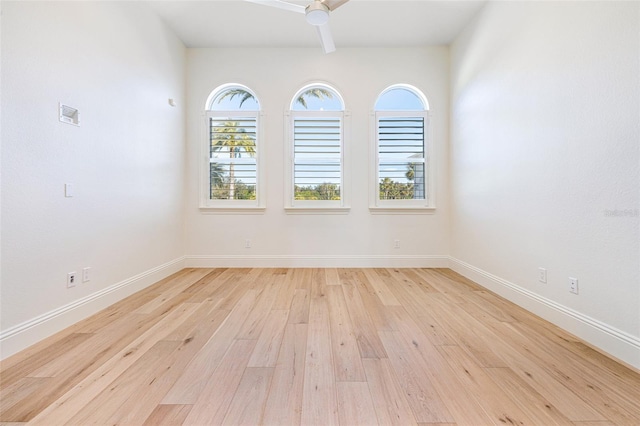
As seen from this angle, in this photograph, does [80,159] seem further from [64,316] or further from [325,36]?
[325,36]

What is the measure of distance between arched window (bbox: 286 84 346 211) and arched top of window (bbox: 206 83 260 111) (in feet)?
2.05

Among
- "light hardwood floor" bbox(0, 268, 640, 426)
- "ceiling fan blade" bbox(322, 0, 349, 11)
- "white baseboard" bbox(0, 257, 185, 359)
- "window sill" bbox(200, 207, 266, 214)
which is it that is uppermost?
"ceiling fan blade" bbox(322, 0, 349, 11)

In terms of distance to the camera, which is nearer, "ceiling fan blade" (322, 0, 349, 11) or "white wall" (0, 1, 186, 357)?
"white wall" (0, 1, 186, 357)

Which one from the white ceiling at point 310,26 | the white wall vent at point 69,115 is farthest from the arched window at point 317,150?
the white wall vent at point 69,115

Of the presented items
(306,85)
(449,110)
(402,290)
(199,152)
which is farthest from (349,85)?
(402,290)

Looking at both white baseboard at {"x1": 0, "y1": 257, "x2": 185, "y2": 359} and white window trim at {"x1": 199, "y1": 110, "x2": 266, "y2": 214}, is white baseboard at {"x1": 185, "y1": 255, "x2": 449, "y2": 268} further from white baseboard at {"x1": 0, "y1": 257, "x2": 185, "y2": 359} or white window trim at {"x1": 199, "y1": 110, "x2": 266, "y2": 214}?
white baseboard at {"x1": 0, "y1": 257, "x2": 185, "y2": 359}

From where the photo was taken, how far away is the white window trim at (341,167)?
385cm

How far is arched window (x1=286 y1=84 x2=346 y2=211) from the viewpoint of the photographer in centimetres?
390

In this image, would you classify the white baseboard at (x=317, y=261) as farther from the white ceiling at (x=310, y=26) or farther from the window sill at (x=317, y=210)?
the white ceiling at (x=310, y=26)

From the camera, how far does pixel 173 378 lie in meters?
1.37

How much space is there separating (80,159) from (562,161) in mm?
3658

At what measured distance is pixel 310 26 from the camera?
11.0ft

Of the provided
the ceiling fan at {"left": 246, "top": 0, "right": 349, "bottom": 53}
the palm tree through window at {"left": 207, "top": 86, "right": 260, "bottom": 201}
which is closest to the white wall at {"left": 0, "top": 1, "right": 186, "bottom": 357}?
the palm tree through window at {"left": 207, "top": 86, "right": 260, "bottom": 201}

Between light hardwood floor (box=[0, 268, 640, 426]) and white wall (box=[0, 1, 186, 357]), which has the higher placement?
white wall (box=[0, 1, 186, 357])
